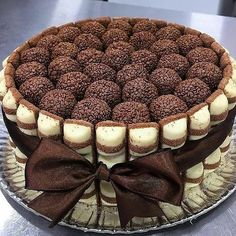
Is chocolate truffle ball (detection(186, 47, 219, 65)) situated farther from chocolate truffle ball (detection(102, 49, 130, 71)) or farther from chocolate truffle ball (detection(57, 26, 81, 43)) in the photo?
chocolate truffle ball (detection(57, 26, 81, 43))

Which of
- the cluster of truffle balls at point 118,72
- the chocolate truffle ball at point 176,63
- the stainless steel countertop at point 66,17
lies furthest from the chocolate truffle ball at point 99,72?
the stainless steel countertop at point 66,17

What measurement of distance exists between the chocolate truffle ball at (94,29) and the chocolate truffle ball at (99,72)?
16cm

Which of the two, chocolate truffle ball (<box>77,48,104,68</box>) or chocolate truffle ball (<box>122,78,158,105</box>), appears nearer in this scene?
chocolate truffle ball (<box>122,78,158,105</box>)

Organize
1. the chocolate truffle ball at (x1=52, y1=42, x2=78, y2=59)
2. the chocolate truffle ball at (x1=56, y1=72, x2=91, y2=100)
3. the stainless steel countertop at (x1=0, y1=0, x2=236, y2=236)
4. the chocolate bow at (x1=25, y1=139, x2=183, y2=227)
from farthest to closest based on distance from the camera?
the stainless steel countertop at (x1=0, y1=0, x2=236, y2=236) < the chocolate truffle ball at (x1=52, y1=42, x2=78, y2=59) < the chocolate truffle ball at (x1=56, y1=72, x2=91, y2=100) < the chocolate bow at (x1=25, y1=139, x2=183, y2=227)

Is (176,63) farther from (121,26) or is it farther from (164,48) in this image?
(121,26)

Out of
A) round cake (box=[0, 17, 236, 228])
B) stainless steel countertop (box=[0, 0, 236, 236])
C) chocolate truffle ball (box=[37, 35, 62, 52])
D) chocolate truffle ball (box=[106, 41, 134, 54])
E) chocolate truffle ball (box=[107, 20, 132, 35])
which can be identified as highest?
chocolate truffle ball (box=[107, 20, 132, 35])

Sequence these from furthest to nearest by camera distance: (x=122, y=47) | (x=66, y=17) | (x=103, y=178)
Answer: (x=66, y=17)
(x=122, y=47)
(x=103, y=178)

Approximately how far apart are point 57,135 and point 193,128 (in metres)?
0.23

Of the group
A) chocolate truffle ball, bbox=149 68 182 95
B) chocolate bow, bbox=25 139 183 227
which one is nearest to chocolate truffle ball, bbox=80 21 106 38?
chocolate truffle ball, bbox=149 68 182 95

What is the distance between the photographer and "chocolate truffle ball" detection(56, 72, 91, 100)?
0.95 m

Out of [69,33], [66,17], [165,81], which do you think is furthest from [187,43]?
[66,17]

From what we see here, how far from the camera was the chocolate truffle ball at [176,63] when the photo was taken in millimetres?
1009

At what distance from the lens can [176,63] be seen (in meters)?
1.01

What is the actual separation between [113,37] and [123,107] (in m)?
0.28
